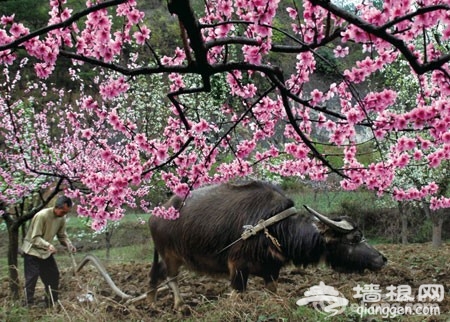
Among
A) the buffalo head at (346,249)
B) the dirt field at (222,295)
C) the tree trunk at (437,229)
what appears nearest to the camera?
the dirt field at (222,295)

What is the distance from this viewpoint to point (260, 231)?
20.4 feet

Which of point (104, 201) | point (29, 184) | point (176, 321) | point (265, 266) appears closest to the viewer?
point (176, 321)

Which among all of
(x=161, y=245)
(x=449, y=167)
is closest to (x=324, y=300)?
(x=161, y=245)

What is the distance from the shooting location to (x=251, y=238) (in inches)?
245

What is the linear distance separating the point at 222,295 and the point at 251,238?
1.11m

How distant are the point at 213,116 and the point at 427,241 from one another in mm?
9873

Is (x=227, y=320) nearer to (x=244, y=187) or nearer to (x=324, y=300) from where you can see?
(x=324, y=300)

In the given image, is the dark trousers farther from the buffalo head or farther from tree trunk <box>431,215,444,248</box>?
tree trunk <box>431,215,444,248</box>

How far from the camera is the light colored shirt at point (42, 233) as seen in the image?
7.22 metres

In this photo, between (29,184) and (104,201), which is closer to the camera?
(104,201)

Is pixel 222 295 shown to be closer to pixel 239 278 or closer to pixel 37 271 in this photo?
pixel 239 278

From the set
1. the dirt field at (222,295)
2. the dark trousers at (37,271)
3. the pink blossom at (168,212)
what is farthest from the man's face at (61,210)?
the pink blossom at (168,212)

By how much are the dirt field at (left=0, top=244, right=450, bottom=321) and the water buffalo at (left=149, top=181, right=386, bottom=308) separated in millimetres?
329

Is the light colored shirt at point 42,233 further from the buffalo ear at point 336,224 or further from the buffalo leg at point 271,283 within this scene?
the buffalo ear at point 336,224
